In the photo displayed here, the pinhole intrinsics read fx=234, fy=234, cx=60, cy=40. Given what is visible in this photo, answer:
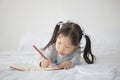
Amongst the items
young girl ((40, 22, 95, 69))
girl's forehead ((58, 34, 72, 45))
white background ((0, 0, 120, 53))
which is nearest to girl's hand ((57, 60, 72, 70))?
young girl ((40, 22, 95, 69))

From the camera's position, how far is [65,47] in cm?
136

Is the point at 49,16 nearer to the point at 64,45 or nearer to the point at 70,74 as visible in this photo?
the point at 64,45

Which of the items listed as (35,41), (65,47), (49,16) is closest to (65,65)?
(65,47)

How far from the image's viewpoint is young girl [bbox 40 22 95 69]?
53.0 inches

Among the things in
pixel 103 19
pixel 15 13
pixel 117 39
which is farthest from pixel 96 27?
Result: pixel 15 13

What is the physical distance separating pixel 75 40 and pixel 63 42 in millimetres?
81

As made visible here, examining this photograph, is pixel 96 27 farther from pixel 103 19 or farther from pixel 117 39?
pixel 117 39

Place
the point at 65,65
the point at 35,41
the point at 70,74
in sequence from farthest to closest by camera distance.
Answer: the point at 35,41
the point at 65,65
the point at 70,74

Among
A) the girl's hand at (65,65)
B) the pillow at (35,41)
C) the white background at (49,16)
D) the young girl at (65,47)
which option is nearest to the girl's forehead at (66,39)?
the young girl at (65,47)

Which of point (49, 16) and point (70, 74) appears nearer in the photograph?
point (70, 74)

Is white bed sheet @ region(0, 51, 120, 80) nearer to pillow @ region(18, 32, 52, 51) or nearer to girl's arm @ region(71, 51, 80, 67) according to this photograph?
girl's arm @ region(71, 51, 80, 67)

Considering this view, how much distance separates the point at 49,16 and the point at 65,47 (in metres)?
1.11

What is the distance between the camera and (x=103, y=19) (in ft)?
7.73

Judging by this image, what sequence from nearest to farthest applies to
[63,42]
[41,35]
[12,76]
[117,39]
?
[12,76] → [63,42] → [117,39] → [41,35]
